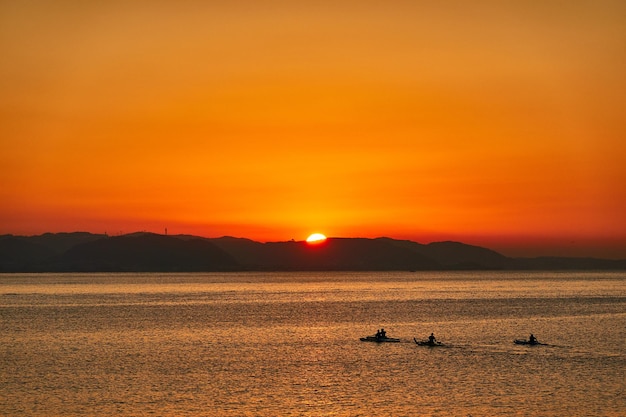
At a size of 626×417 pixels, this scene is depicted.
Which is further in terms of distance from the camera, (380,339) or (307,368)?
(380,339)

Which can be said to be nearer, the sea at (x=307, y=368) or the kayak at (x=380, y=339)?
the sea at (x=307, y=368)

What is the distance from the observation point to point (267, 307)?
192 meters

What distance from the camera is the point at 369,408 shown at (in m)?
59.3

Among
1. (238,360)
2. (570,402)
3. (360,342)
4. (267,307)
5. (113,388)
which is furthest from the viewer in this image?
(267,307)

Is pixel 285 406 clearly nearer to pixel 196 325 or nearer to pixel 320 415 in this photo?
pixel 320 415

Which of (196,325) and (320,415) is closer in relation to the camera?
(320,415)

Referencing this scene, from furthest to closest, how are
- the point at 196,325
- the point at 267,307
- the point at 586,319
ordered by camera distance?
1. the point at 267,307
2. the point at 586,319
3. the point at 196,325

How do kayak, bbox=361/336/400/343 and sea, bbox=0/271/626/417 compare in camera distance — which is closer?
sea, bbox=0/271/626/417

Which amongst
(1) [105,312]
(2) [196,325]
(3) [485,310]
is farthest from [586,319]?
(1) [105,312]

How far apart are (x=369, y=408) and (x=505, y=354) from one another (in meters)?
37.5

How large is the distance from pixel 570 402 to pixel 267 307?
134 metres

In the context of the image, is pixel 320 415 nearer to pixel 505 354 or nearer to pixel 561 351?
pixel 505 354

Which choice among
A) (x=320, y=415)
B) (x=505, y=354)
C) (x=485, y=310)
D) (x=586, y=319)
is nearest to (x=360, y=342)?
(x=505, y=354)

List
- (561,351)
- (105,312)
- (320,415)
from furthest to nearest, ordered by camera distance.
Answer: (105,312) < (561,351) < (320,415)
